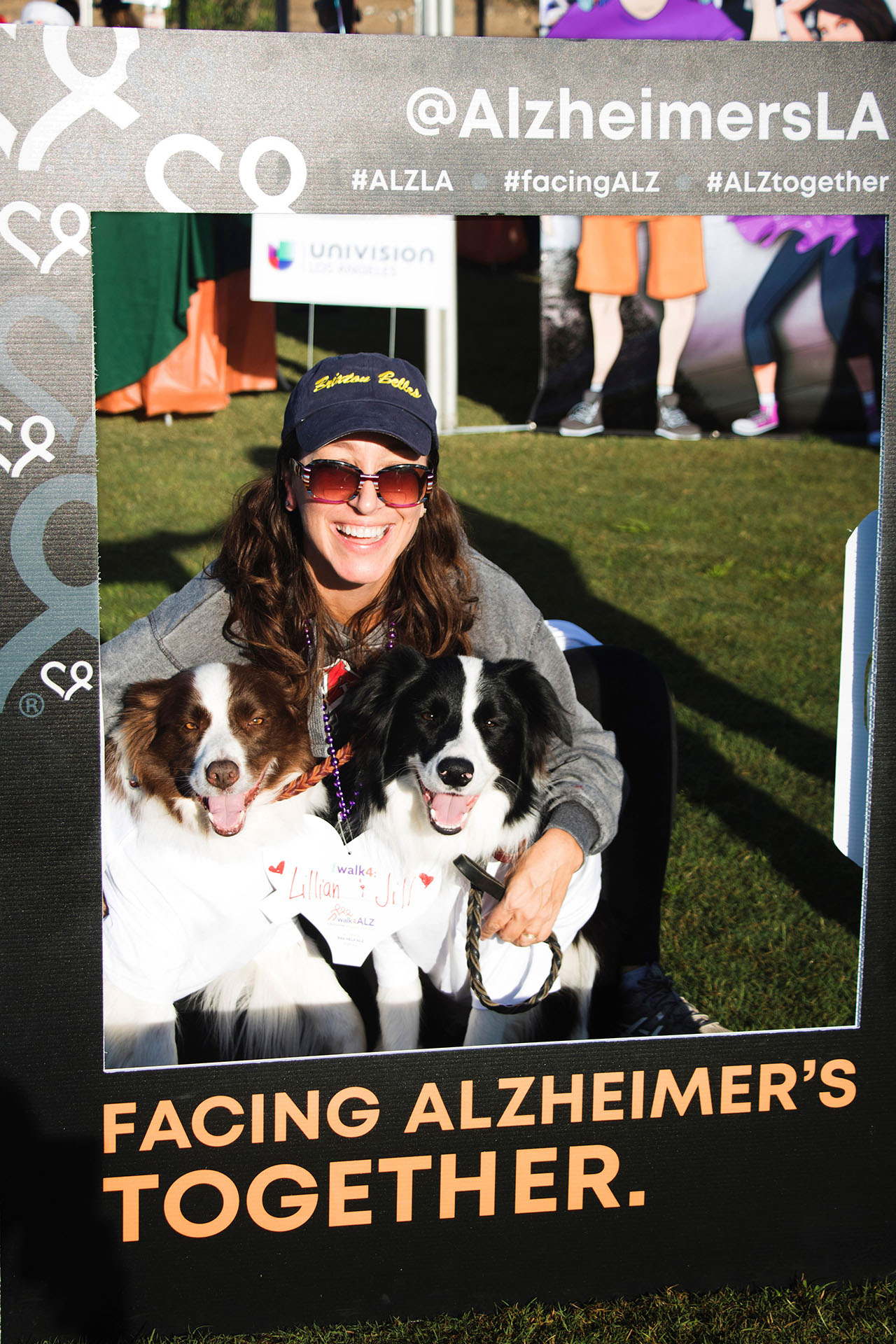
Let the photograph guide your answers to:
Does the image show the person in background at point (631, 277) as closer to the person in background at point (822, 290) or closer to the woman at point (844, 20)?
the woman at point (844, 20)

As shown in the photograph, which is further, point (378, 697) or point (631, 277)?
point (631, 277)

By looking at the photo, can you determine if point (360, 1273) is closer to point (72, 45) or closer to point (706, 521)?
point (72, 45)

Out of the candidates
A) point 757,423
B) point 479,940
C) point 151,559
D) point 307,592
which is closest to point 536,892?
point 479,940

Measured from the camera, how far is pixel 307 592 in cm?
206

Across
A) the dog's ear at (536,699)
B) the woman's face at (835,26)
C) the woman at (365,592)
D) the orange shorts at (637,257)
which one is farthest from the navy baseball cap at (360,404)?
the woman's face at (835,26)

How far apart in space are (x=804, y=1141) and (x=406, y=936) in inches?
30.0

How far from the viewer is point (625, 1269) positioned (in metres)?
1.94

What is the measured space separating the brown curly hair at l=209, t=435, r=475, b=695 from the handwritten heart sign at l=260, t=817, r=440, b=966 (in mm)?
286

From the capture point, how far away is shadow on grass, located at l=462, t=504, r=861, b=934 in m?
3.38

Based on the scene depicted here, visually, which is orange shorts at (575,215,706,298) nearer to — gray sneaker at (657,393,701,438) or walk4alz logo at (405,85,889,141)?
gray sneaker at (657,393,701,438)

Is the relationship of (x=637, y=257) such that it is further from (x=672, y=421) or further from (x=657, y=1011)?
(x=657, y=1011)

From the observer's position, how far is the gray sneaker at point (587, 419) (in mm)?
8469

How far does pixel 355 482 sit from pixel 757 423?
Result: 748 centimetres

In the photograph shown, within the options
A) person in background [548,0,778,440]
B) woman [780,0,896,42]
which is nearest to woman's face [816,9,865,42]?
woman [780,0,896,42]
